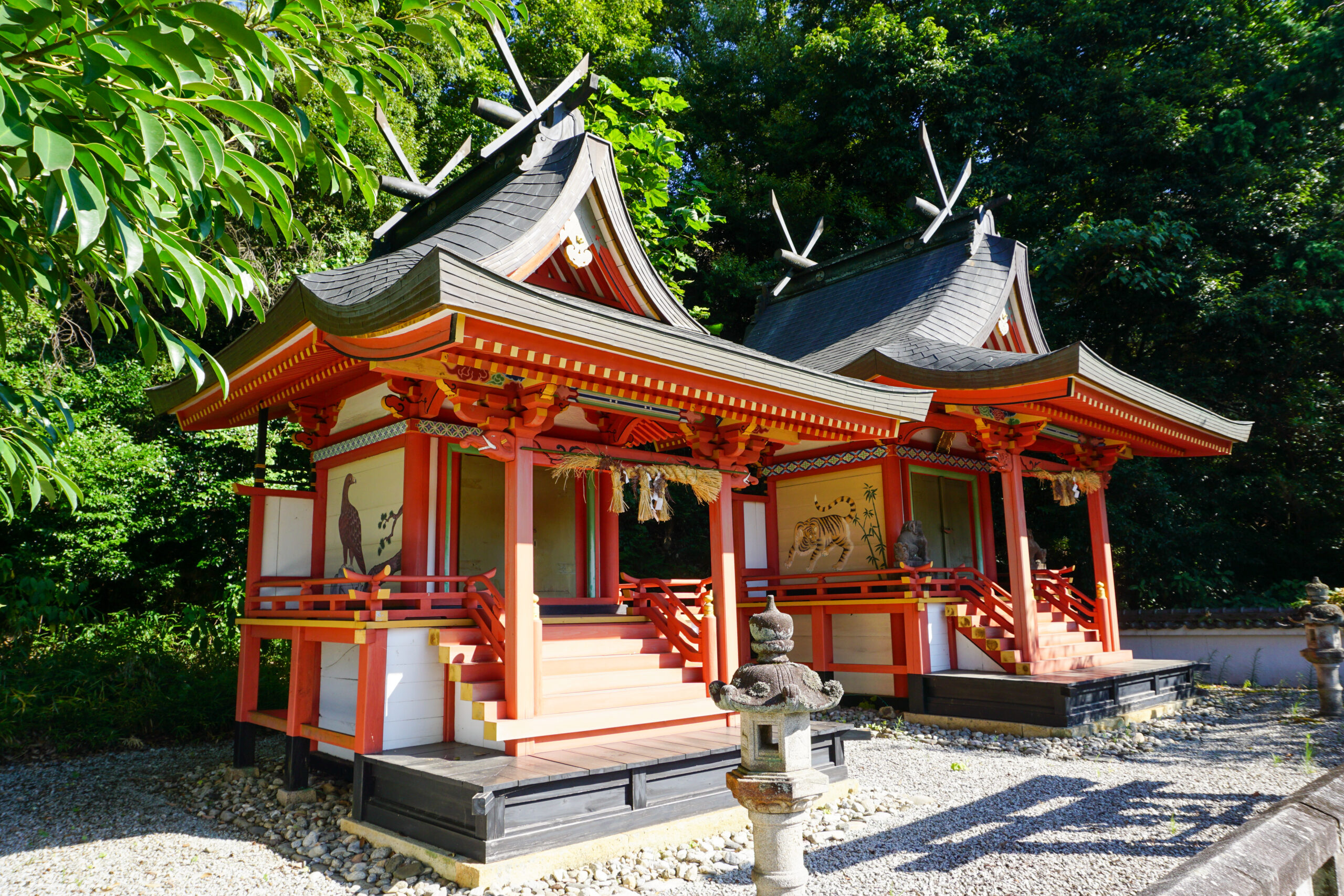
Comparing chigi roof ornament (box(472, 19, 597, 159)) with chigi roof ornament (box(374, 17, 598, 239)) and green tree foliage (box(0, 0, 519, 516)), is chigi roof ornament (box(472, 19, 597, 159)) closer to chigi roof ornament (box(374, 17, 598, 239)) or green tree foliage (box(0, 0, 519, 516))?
chigi roof ornament (box(374, 17, 598, 239))

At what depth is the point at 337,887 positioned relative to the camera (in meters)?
4.75

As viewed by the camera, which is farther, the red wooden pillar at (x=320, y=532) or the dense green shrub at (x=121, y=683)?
the dense green shrub at (x=121, y=683)

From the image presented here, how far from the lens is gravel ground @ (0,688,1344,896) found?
457 centimetres

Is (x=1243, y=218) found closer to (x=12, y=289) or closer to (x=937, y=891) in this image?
(x=937, y=891)

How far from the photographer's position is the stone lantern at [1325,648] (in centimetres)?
860

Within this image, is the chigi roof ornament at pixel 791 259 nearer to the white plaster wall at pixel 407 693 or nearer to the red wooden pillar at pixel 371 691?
the white plaster wall at pixel 407 693

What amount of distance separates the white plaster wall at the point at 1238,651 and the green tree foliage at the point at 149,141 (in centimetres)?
1283

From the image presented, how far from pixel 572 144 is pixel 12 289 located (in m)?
5.36

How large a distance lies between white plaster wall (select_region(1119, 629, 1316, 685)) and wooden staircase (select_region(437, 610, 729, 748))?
8815mm

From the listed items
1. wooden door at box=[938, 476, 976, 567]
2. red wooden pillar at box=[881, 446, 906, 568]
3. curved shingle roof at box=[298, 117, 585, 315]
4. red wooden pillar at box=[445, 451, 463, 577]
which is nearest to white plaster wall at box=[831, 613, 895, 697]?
red wooden pillar at box=[881, 446, 906, 568]

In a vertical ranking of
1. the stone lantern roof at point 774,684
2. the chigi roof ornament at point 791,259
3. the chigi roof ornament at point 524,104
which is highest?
the chigi roof ornament at point 791,259

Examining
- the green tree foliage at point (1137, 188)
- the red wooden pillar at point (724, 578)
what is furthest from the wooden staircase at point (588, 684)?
the green tree foliage at point (1137, 188)

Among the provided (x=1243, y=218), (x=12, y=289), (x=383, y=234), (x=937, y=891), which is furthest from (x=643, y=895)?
(x=1243, y=218)

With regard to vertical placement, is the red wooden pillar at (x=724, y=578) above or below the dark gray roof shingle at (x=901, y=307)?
below
